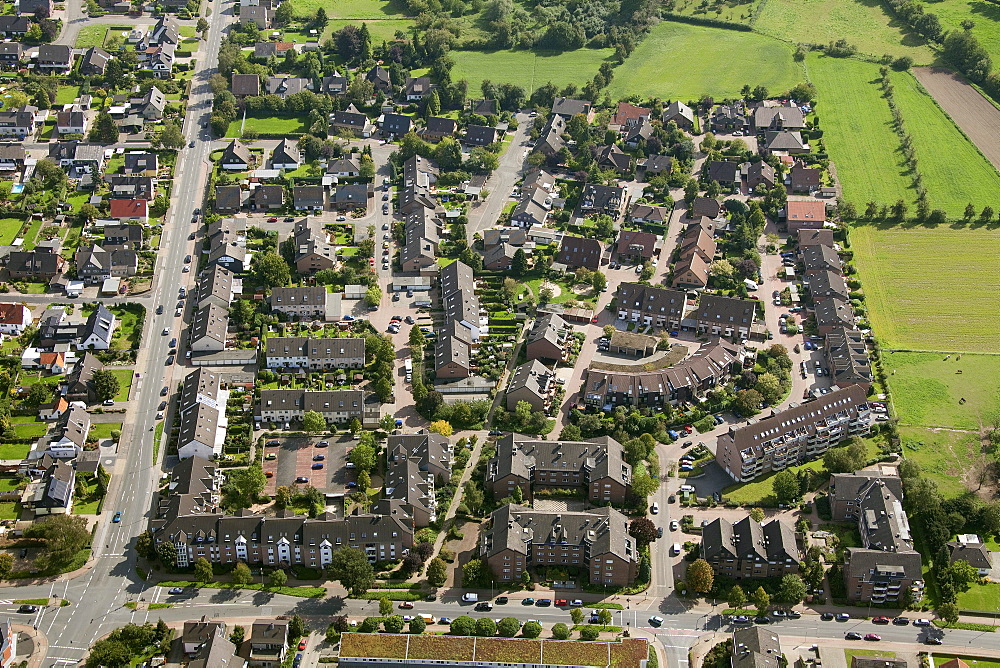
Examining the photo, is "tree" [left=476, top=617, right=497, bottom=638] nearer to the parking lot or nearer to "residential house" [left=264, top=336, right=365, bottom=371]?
the parking lot

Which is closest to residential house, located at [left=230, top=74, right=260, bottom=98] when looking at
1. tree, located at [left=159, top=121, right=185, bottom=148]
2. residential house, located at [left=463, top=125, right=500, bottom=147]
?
tree, located at [left=159, top=121, right=185, bottom=148]

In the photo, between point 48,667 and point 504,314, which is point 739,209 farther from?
point 48,667

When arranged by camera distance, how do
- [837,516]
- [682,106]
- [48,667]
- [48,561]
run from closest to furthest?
1. [48,667]
2. [48,561]
3. [837,516]
4. [682,106]

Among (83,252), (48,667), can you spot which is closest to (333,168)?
(83,252)

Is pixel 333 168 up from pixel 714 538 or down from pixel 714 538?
down

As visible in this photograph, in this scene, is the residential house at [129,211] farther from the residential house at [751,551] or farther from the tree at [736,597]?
the tree at [736,597]

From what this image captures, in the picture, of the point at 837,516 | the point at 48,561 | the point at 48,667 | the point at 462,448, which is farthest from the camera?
the point at 462,448
